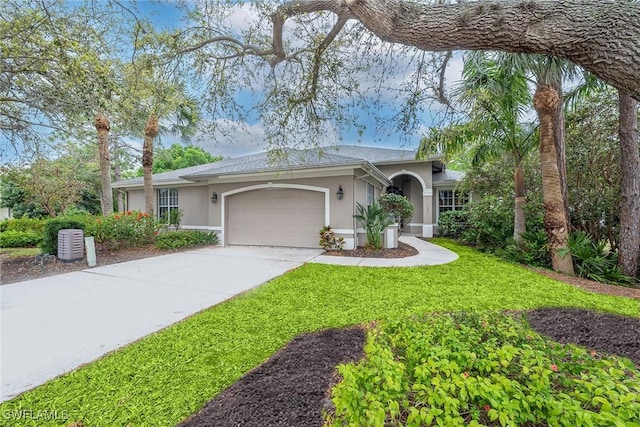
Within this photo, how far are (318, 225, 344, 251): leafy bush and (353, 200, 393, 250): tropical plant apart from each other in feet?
3.11

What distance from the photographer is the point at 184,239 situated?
10438mm

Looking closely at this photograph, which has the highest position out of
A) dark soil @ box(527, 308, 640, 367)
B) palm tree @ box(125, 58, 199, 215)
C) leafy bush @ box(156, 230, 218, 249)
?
palm tree @ box(125, 58, 199, 215)

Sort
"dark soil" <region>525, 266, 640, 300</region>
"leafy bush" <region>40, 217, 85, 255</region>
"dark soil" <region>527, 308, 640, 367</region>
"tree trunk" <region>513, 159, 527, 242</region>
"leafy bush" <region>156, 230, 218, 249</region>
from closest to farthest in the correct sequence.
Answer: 1. "dark soil" <region>527, 308, 640, 367</region>
2. "dark soil" <region>525, 266, 640, 300</region>
3. "leafy bush" <region>40, 217, 85, 255</region>
4. "tree trunk" <region>513, 159, 527, 242</region>
5. "leafy bush" <region>156, 230, 218, 249</region>

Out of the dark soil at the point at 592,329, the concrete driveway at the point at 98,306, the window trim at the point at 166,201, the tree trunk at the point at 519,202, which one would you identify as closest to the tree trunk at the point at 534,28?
the dark soil at the point at 592,329

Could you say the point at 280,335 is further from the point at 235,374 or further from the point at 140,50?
the point at 140,50

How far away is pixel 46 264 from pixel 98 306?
4970mm

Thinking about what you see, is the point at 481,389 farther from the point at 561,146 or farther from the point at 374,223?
the point at 561,146

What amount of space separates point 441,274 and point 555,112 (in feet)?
16.5

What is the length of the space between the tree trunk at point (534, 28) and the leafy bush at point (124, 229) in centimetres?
994

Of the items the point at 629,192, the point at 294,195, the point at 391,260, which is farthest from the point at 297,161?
the point at 629,192

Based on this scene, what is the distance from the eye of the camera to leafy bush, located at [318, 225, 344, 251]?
9.38 meters

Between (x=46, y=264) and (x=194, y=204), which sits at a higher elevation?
(x=194, y=204)

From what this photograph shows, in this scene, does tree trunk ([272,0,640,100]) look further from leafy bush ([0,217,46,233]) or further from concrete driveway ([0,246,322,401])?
leafy bush ([0,217,46,233])

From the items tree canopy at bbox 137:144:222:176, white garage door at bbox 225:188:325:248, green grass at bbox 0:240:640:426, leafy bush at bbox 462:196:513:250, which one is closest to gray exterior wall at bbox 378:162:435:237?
leafy bush at bbox 462:196:513:250
